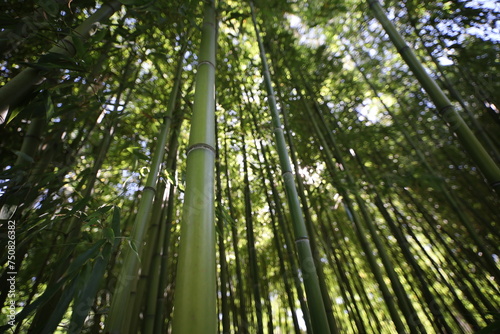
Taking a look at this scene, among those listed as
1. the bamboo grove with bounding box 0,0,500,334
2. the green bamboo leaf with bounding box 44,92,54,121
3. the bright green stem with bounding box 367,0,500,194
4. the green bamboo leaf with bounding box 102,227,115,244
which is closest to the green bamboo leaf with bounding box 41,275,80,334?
the bamboo grove with bounding box 0,0,500,334

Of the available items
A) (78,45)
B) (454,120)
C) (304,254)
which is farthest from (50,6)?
(454,120)

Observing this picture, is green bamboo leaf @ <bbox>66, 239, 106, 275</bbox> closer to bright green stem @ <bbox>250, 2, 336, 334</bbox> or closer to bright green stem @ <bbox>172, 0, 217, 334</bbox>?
bright green stem @ <bbox>172, 0, 217, 334</bbox>

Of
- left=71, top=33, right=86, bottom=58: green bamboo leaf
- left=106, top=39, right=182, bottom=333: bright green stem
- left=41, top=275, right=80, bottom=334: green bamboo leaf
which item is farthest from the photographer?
left=71, top=33, right=86, bottom=58: green bamboo leaf

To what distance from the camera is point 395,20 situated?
9.96 feet

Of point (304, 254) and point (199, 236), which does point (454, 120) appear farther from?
point (199, 236)

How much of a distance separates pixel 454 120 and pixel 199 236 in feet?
4.10

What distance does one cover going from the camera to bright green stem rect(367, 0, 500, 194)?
1.09m

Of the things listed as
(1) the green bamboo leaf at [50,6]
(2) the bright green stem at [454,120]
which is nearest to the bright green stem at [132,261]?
(1) the green bamboo leaf at [50,6]

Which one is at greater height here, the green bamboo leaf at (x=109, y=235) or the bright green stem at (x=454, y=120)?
the bright green stem at (x=454, y=120)

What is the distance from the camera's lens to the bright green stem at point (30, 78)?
2.94ft

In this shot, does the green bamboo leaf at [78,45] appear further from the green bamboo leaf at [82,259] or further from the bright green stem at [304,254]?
the bright green stem at [304,254]

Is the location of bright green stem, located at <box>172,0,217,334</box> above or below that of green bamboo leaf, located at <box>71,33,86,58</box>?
below

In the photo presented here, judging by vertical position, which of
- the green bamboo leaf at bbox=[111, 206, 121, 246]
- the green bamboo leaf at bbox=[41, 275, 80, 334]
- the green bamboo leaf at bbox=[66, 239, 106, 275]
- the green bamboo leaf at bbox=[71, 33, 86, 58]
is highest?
the green bamboo leaf at bbox=[71, 33, 86, 58]

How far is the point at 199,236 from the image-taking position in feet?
2.22
